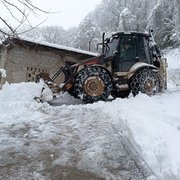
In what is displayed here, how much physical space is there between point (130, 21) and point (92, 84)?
24.8m

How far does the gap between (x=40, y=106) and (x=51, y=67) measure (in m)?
7.72

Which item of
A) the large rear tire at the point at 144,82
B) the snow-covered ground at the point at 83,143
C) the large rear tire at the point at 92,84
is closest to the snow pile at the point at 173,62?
the large rear tire at the point at 144,82

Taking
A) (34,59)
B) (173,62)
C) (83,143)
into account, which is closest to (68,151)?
(83,143)

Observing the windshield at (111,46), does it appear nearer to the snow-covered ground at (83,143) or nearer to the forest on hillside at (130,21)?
the snow-covered ground at (83,143)

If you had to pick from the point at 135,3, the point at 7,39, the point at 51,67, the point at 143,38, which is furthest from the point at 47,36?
the point at 7,39

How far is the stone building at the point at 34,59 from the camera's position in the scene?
13941 millimetres

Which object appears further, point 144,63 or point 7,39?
point 144,63

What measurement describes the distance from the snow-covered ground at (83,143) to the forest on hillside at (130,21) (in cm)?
1924

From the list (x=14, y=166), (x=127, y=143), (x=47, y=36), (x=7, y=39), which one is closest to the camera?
(x=14, y=166)

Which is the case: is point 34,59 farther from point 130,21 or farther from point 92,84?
point 130,21

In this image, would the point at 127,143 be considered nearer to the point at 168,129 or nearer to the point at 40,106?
the point at 168,129

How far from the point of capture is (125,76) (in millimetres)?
9508

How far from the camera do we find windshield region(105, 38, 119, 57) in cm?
969

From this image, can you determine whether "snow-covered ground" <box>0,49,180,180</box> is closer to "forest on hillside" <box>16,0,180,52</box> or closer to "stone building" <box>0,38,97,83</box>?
"stone building" <box>0,38,97,83</box>
